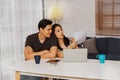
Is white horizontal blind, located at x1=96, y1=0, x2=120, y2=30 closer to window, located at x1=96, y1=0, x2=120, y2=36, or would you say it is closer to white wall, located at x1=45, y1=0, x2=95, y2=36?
window, located at x1=96, y1=0, x2=120, y2=36

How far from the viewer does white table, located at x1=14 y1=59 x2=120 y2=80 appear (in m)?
1.94

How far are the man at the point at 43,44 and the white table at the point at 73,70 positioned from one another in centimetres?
22

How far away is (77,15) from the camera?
211 inches

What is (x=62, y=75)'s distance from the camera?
1985mm

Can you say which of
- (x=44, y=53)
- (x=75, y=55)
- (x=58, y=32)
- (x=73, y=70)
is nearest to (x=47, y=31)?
(x=58, y=32)

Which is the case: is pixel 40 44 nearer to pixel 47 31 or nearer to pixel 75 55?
pixel 47 31

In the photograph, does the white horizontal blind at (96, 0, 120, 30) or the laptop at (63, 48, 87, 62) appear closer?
the laptop at (63, 48, 87, 62)

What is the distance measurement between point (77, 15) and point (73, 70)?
3352mm

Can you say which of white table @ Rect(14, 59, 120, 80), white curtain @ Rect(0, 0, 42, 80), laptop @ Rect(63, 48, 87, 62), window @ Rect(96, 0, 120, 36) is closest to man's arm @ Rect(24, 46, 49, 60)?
white table @ Rect(14, 59, 120, 80)

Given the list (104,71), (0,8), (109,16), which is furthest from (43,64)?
(109,16)

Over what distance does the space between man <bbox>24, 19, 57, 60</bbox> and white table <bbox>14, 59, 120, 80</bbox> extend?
216mm

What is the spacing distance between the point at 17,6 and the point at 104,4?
1.81m

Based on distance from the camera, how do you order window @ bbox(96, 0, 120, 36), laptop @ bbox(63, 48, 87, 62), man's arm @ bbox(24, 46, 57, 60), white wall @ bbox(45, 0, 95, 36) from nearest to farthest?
laptop @ bbox(63, 48, 87, 62) < man's arm @ bbox(24, 46, 57, 60) < window @ bbox(96, 0, 120, 36) < white wall @ bbox(45, 0, 95, 36)

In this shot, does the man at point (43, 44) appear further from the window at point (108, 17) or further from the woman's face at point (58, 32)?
the window at point (108, 17)
